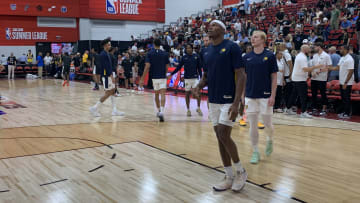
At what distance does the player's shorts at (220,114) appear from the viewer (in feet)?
12.1

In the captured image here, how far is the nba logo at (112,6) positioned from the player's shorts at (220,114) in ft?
89.5

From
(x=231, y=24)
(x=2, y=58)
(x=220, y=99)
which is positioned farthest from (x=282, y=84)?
(x=2, y=58)

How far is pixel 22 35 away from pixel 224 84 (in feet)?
86.3

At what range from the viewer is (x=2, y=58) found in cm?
2420

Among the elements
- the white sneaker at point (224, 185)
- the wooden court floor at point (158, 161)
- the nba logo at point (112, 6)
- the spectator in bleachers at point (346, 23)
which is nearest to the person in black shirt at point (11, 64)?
the nba logo at point (112, 6)

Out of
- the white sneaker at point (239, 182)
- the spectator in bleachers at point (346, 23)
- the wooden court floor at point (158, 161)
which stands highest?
the spectator in bleachers at point (346, 23)

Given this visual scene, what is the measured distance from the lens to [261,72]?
4781mm

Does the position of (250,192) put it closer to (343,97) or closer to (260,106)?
(260,106)

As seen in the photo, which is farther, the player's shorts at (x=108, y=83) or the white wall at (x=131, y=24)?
the white wall at (x=131, y=24)

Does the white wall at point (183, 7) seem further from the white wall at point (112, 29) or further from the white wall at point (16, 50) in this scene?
the white wall at point (16, 50)

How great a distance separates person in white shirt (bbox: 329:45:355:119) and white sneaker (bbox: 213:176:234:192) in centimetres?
589

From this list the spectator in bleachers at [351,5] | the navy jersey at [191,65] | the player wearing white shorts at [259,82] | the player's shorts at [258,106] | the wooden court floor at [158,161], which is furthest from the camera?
the spectator in bleachers at [351,5]

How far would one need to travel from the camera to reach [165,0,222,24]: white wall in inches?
1277

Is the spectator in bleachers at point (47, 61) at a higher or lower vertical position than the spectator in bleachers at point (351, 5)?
lower
